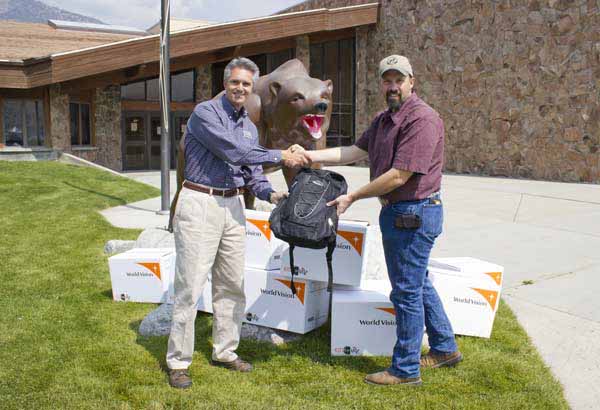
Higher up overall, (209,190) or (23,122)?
(23,122)

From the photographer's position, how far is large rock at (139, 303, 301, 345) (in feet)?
13.6

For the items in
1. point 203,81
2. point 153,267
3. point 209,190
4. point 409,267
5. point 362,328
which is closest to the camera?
point 409,267

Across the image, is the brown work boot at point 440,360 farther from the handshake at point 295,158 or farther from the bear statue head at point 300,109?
the bear statue head at point 300,109

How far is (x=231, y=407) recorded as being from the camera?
313 centimetres

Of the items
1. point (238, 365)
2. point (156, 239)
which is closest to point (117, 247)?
point (156, 239)

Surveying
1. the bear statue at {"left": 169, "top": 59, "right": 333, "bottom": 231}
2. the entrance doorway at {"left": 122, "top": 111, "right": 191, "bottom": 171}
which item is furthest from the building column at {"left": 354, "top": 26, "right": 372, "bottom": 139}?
the bear statue at {"left": 169, "top": 59, "right": 333, "bottom": 231}

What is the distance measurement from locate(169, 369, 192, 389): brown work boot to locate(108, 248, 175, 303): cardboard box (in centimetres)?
146

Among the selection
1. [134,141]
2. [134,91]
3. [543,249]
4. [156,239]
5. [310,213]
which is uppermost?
[134,91]

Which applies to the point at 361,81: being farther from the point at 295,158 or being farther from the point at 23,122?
the point at 295,158

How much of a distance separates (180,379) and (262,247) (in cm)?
145

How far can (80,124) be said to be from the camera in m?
19.1

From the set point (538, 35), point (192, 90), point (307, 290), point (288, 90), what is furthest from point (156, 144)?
point (307, 290)

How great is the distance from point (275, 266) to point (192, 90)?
19.0 m

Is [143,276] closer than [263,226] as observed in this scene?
No
